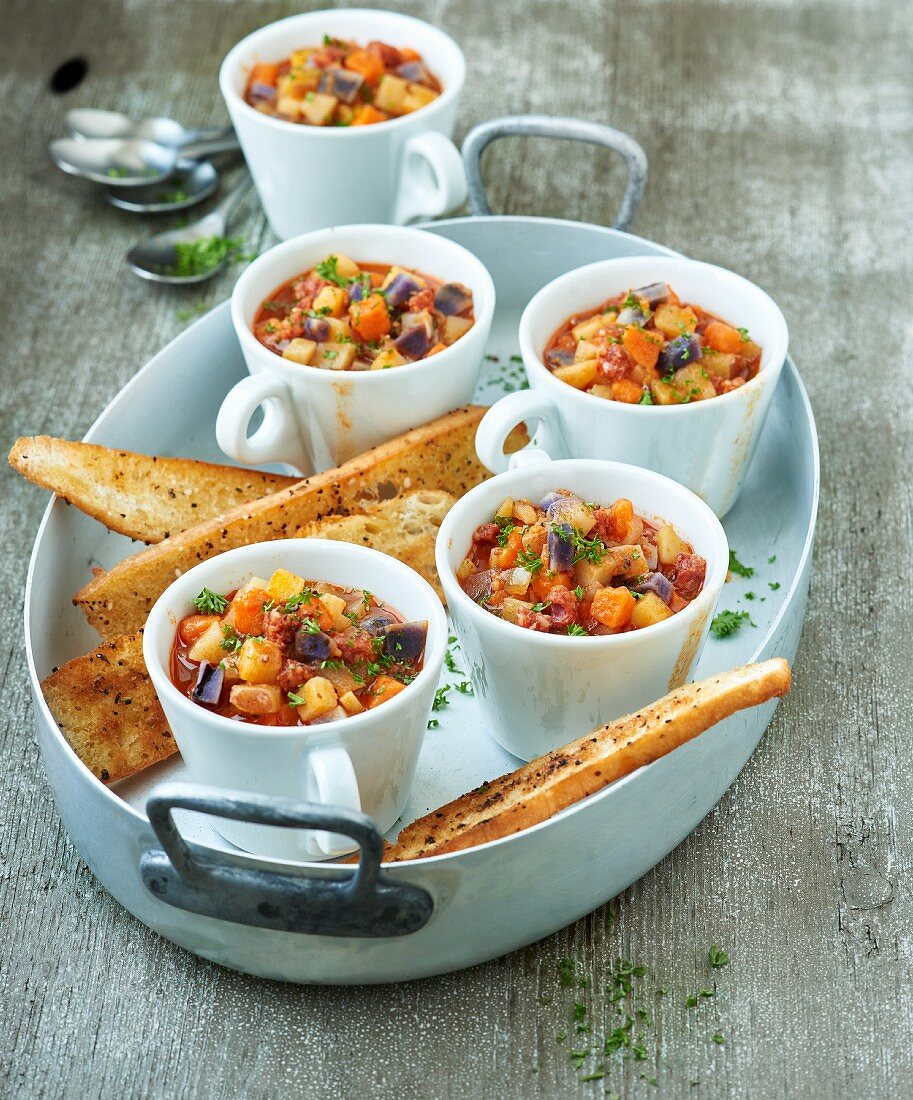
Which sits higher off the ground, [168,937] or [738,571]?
[168,937]

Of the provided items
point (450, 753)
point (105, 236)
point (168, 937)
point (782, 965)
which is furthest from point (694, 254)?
point (168, 937)

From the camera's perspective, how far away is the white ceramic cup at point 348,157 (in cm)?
396

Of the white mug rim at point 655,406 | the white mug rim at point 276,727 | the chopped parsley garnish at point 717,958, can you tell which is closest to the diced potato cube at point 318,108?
the white mug rim at point 655,406

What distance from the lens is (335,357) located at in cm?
330

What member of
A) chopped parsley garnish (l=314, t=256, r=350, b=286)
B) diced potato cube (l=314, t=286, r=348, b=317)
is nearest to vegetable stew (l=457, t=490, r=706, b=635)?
diced potato cube (l=314, t=286, r=348, b=317)

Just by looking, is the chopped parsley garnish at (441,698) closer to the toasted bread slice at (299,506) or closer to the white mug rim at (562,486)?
the white mug rim at (562,486)

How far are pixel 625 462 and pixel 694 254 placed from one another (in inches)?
64.5

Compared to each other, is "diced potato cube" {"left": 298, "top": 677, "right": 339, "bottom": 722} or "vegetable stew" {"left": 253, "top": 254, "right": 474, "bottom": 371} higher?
"diced potato cube" {"left": 298, "top": 677, "right": 339, "bottom": 722}

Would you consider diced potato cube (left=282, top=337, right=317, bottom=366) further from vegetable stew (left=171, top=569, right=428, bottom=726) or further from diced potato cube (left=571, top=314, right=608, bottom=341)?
vegetable stew (left=171, top=569, right=428, bottom=726)

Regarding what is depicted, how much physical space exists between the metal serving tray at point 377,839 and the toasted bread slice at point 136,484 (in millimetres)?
95

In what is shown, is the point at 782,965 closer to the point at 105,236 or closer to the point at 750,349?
the point at 750,349

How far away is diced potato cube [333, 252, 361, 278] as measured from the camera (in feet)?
11.8

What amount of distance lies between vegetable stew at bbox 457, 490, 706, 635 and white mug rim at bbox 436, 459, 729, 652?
0.10 feet

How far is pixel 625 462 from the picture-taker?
3203 millimetres
